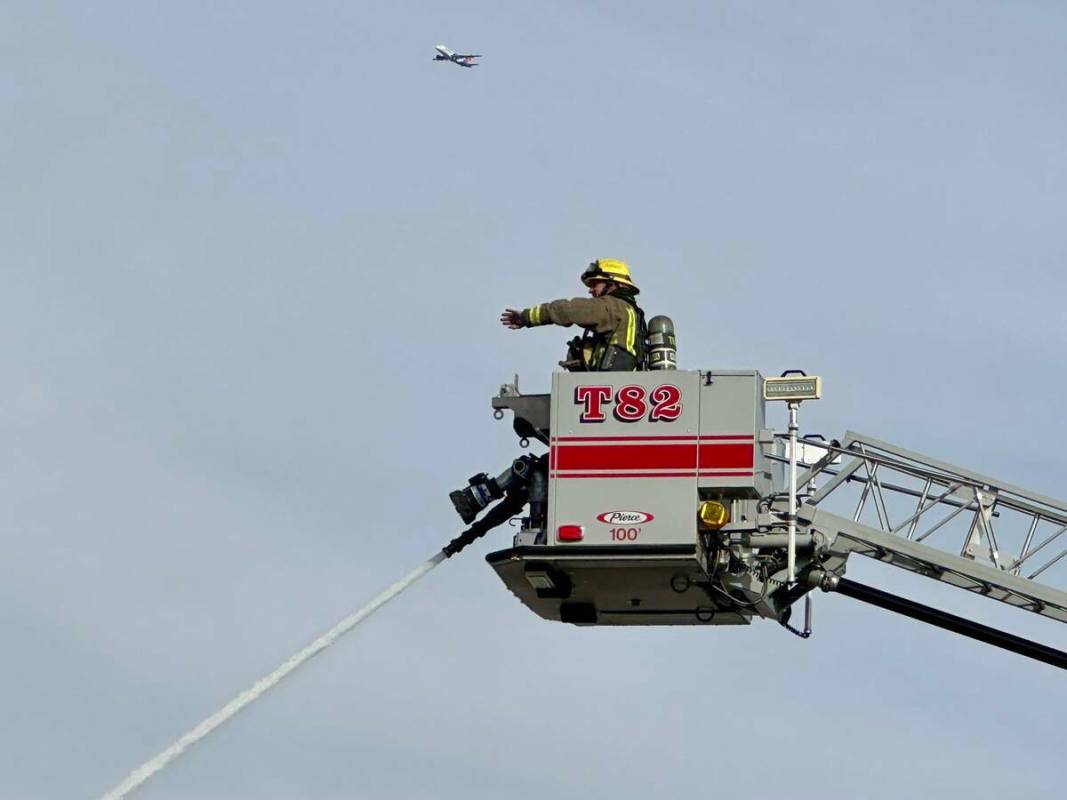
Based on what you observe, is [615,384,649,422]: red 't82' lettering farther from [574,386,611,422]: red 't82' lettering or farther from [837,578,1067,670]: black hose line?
[837,578,1067,670]: black hose line

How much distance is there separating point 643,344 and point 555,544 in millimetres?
3422

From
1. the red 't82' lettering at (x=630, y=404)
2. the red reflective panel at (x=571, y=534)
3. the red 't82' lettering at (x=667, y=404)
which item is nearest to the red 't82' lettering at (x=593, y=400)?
the red 't82' lettering at (x=630, y=404)

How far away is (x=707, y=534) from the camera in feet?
102

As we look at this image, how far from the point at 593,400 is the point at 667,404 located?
3.31ft

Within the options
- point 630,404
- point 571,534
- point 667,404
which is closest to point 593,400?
point 630,404

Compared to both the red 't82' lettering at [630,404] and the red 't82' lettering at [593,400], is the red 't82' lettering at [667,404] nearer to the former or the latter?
the red 't82' lettering at [630,404]

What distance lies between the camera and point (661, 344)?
32594 mm

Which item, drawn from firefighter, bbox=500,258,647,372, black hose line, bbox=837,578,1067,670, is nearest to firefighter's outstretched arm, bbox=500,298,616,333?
firefighter, bbox=500,258,647,372

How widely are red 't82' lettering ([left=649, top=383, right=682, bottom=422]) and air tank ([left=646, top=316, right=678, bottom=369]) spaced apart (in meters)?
1.13

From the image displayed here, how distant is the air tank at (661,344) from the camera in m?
32.5

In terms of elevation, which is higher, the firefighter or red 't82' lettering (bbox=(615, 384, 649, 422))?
the firefighter

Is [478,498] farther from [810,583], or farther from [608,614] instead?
[810,583]

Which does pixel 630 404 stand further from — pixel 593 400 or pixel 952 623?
pixel 952 623

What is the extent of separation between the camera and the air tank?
32.5m
